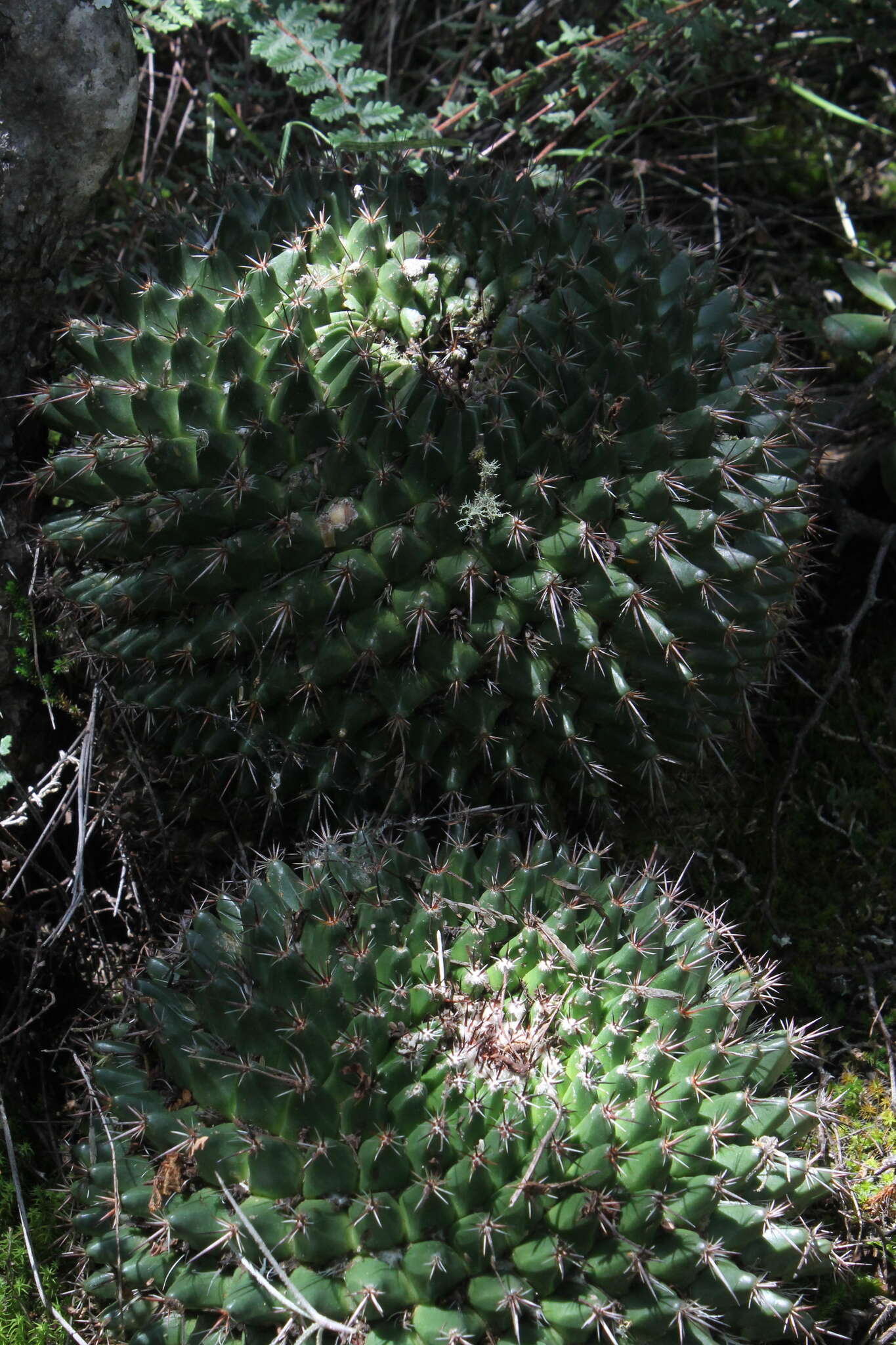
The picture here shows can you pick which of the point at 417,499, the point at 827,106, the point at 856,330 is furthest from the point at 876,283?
the point at 417,499

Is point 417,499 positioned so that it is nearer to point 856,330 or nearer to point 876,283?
point 856,330

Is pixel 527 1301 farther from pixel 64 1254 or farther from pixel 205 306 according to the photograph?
pixel 205 306

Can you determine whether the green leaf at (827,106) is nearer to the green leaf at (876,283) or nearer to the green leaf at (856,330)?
the green leaf at (876,283)

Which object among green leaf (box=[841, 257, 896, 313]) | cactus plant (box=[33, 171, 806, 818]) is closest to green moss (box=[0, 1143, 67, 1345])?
cactus plant (box=[33, 171, 806, 818])

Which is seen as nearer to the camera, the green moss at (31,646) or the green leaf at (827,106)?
the green moss at (31,646)

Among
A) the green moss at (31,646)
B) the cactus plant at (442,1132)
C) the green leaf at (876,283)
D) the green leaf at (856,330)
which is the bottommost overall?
the cactus plant at (442,1132)

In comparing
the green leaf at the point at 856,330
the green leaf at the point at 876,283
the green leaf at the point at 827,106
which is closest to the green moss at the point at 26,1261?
the green leaf at the point at 856,330

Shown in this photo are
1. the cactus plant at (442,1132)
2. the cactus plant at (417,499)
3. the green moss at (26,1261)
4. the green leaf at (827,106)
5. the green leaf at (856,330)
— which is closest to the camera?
the cactus plant at (442,1132)
